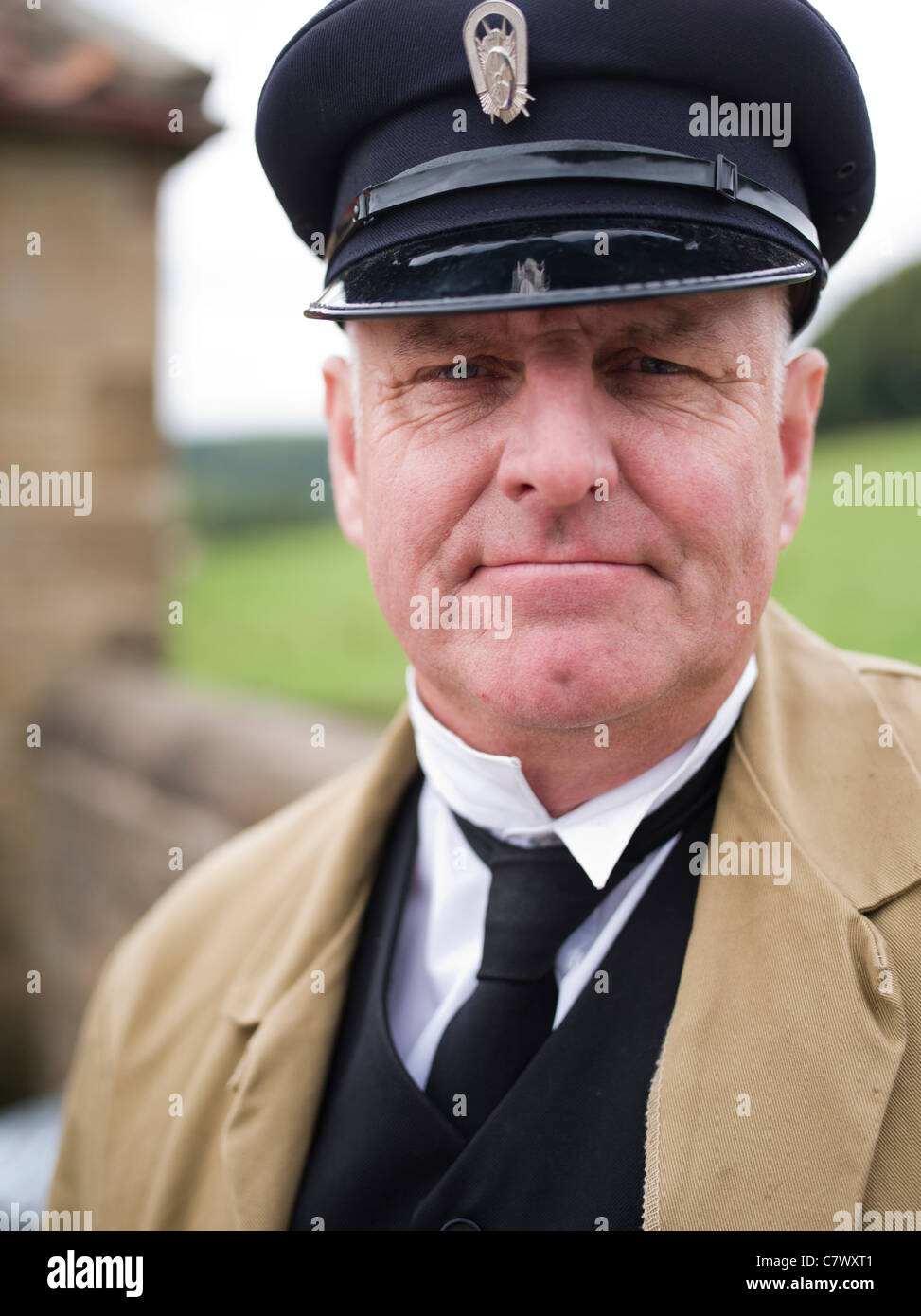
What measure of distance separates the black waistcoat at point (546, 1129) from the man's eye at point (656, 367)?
2.16ft

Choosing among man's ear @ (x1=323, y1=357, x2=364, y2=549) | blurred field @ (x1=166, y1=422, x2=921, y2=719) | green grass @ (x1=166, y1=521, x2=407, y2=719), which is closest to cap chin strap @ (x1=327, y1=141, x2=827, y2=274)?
man's ear @ (x1=323, y1=357, x2=364, y2=549)

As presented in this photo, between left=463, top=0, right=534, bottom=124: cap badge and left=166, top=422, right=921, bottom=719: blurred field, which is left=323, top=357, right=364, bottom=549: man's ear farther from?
left=166, top=422, right=921, bottom=719: blurred field

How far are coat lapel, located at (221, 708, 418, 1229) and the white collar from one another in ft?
0.89

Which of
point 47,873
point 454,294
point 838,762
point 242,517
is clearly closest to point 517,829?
point 838,762

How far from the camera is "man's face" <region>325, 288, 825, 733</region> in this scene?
140 cm

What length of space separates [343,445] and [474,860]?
76 centimetres

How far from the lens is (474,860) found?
180 centimetres

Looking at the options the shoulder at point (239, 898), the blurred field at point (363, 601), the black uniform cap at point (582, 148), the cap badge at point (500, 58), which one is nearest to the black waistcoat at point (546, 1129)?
the shoulder at point (239, 898)

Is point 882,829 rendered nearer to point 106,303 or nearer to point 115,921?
point 115,921

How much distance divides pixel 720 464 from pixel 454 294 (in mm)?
410

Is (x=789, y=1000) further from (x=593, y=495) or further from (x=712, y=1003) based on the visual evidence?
(x=593, y=495)

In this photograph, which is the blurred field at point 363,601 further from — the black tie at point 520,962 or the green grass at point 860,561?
the black tie at point 520,962

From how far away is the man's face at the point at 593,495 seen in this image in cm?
140
